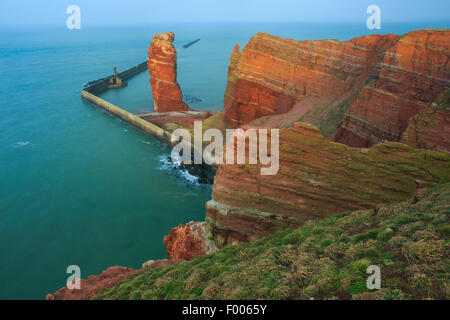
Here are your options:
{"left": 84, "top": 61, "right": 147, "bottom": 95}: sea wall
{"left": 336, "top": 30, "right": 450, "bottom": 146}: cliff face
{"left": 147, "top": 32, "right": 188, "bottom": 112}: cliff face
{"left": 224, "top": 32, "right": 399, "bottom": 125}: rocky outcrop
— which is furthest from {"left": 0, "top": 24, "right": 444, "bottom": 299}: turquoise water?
{"left": 336, "top": 30, "right": 450, "bottom": 146}: cliff face

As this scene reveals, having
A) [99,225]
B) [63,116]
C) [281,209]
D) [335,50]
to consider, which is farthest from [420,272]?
[63,116]

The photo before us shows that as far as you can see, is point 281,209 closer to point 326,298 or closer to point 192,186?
point 326,298

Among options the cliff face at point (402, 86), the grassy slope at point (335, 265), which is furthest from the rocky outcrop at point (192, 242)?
the cliff face at point (402, 86)

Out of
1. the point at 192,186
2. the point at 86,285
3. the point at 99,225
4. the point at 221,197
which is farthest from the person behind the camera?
the point at 192,186

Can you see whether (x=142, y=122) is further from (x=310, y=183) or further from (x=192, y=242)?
(x=310, y=183)

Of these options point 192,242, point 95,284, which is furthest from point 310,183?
point 95,284
